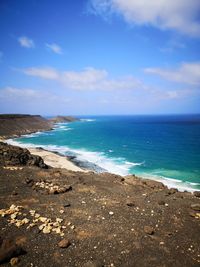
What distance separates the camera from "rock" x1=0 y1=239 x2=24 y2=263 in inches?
420

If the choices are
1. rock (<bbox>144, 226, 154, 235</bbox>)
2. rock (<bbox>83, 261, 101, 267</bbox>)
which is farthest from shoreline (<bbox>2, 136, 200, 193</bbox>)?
rock (<bbox>83, 261, 101, 267</bbox>)

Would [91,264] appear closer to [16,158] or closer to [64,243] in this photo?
[64,243]

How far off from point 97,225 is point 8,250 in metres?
5.97

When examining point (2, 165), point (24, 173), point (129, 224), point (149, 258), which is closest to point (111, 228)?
point (129, 224)

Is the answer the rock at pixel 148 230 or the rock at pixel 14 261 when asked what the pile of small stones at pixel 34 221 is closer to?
the rock at pixel 14 261

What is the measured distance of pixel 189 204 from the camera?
1867 cm

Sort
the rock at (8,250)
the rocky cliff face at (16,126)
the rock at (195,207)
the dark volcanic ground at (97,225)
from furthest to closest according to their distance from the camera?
the rocky cliff face at (16,126) < the rock at (195,207) < the dark volcanic ground at (97,225) < the rock at (8,250)

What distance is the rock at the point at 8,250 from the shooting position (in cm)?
1066

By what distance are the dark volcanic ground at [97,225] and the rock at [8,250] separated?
0.17 feet

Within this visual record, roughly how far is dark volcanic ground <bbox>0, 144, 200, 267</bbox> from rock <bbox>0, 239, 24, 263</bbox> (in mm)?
51

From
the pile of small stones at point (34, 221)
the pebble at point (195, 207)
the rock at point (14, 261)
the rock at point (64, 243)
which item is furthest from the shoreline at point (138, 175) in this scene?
the rock at point (14, 261)

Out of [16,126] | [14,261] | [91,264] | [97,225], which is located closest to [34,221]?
[14,261]

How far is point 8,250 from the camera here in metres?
11.0

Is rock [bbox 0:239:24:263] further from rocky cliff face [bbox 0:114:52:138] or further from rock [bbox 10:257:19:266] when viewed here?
rocky cliff face [bbox 0:114:52:138]
